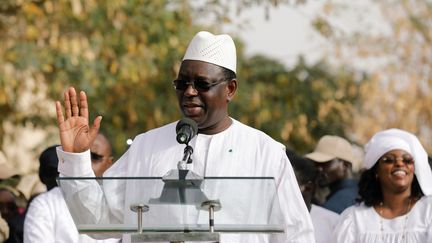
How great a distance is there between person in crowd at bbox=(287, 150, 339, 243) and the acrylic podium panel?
13.2ft

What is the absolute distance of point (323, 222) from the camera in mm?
11773

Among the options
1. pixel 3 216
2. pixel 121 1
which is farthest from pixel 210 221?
pixel 121 1

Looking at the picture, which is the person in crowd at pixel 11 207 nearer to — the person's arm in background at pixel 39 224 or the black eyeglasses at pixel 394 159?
the person's arm in background at pixel 39 224

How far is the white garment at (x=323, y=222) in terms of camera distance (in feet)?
38.2

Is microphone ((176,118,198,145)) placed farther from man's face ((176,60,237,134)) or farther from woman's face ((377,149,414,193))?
woman's face ((377,149,414,193))

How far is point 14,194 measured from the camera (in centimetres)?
1266

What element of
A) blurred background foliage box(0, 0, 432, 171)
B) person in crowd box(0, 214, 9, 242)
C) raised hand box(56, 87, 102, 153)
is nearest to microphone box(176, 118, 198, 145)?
raised hand box(56, 87, 102, 153)

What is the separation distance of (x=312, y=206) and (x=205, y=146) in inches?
144

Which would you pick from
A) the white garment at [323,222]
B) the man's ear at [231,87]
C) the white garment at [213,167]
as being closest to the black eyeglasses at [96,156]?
the white garment at [323,222]

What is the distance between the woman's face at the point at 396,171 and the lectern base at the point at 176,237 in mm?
3743

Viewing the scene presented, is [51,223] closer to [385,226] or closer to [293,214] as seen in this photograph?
[385,226]

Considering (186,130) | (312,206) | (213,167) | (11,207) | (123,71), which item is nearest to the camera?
(186,130)

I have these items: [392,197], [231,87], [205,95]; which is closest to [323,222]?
[392,197]

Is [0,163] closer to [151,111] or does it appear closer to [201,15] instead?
[201,15]
